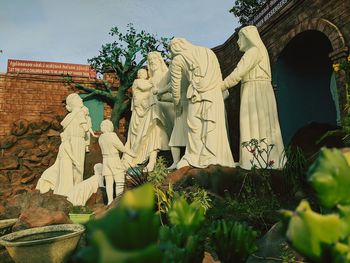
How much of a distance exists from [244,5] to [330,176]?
16366 millimetres

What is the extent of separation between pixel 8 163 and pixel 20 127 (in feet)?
4.82

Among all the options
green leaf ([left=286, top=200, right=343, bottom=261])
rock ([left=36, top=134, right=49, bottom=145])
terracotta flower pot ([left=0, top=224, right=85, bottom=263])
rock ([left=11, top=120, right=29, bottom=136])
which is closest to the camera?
green leaf ([left=286, top=200, right=343, bottom=261])

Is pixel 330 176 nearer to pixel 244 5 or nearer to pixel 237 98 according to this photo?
pixel 237 98

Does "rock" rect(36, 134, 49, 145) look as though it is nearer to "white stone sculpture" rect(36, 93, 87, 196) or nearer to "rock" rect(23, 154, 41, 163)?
"rock" rect(23, 154, 41, 163)

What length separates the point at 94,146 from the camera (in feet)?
33.7

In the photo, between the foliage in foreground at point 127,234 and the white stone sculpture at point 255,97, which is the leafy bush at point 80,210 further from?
the foliage in foreground at point 127,234

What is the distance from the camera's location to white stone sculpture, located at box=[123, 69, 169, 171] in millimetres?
7730

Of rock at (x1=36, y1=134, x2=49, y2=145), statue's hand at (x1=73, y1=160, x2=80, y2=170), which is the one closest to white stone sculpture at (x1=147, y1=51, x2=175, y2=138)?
statue's hand at (x1=73, y1=160, x2=80, y2=170)

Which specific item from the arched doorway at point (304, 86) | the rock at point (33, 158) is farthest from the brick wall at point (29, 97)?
the arched doorway at point (304, 86)

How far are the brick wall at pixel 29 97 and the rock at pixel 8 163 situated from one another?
1.34 metres

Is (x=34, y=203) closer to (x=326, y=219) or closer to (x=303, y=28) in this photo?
(x=326, y=219)

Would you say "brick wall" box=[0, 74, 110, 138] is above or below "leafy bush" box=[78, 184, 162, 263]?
above

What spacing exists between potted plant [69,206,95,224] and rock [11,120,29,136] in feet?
22.6

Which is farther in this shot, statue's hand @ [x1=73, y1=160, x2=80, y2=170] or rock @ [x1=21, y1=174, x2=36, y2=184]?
rock @ [x1=21, y1=174, x2=36, y2=184]
